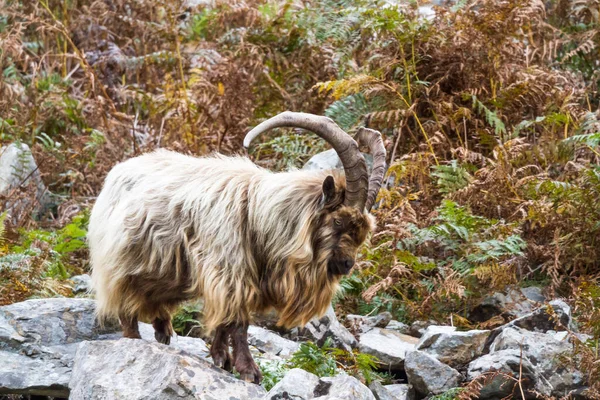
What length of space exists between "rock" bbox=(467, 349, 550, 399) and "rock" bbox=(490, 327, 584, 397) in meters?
0.08

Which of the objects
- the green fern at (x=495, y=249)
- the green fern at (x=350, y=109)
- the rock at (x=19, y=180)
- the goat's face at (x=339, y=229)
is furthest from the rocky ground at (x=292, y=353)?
the green fern at (x=350, y=109)

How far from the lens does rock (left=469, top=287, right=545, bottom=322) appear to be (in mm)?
8023

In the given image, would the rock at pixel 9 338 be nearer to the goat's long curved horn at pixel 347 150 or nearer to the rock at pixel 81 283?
the rock at pixel 81 283

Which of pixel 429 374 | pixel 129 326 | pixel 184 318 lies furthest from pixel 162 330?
pixel 429 374

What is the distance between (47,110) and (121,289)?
6.27m

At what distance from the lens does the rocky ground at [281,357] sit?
18.1ft

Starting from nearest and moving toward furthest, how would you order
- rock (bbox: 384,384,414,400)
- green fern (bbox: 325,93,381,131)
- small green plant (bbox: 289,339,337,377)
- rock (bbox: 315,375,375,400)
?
1. rock (bbox: 315,375,375,400)
2. small green plant (bbox: 289,339,337,377)
3. rock (bbox: 384,384,414,400)
4. green fern (bbox: 325,93,381,131)

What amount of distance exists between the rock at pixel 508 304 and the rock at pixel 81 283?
3481 millimetres

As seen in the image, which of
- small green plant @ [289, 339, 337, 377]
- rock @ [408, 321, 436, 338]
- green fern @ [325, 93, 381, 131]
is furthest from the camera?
green fern @ [325, 93, 381, 131]

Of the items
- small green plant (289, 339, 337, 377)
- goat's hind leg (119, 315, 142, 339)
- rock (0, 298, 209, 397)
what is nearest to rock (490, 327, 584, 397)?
small green plant (289, 339, 337, 377)

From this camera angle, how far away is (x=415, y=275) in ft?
28.0

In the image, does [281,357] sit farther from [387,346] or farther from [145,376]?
[145,376]

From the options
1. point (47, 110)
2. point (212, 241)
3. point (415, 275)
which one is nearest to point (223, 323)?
point (212, 241)

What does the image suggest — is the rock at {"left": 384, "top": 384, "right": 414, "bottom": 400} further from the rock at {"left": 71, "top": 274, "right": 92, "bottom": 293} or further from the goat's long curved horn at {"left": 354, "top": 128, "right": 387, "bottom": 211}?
the rock at {"left": 71, "top": 274, "right": 92, "bottom": 293}
